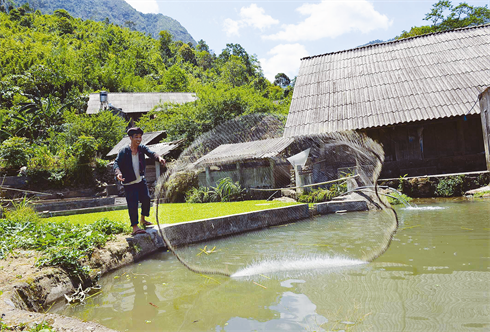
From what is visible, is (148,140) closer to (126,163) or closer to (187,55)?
(126,163)

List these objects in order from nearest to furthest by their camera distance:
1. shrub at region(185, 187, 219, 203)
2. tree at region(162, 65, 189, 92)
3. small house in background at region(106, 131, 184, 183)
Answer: shrub at region(185, 187, 219, 203), small house in background at region(106, 131, 184, 183), tree at region(162, 65, 189, 92)

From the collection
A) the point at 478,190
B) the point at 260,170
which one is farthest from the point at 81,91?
the point at 478,190

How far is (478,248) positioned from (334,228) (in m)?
2.97

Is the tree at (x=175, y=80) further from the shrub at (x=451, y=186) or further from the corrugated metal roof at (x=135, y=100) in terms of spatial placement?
the shrub at (x=451, y=186)

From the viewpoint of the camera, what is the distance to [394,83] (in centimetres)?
1595

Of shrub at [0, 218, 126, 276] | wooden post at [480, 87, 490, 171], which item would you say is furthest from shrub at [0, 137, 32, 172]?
wooden post at [480, 87, 490, 171]

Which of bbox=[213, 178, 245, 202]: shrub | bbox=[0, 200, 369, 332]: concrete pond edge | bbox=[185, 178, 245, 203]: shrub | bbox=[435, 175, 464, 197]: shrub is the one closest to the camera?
bbox=[0, 200, 369, 332]: concrete pond edge

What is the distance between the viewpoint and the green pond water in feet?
10.6

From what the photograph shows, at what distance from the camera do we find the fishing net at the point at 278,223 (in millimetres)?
4895

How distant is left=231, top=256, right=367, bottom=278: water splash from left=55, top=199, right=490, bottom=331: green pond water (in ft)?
0.05

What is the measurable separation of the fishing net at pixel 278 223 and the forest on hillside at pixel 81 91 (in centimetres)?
353

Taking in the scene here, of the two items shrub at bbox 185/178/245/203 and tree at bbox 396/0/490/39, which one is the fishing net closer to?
shrub at bbox 185/178/245/203

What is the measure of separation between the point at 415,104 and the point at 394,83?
6.81ft

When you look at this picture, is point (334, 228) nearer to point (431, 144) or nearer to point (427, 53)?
point (431, 144)
